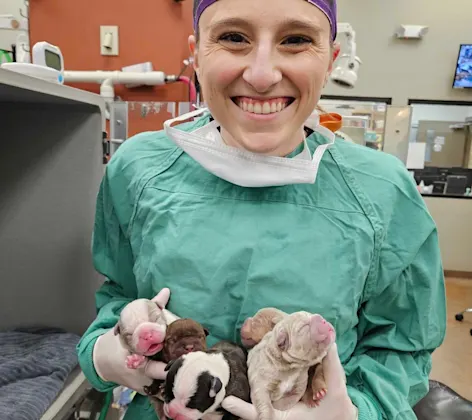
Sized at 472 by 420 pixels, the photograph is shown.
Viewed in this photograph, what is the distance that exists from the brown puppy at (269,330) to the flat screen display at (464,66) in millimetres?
5164

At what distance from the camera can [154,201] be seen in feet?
2.85

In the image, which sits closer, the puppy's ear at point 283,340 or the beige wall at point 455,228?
the puppy's ear at point 283,340

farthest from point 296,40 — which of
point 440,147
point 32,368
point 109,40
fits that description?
point 440,147

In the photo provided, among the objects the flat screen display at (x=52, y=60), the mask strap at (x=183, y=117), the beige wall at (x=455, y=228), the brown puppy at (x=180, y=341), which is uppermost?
the flat screen display at (x=52, y=60)

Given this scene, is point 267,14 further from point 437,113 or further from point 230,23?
point 437,113

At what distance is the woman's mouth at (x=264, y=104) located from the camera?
77 cm

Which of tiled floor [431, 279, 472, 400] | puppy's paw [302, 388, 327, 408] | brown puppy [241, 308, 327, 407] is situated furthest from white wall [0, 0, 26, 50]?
tiled floor [431, 279, 472, 400]

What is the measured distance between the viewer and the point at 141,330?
2.09 feet

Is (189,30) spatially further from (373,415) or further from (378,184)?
(373,415)

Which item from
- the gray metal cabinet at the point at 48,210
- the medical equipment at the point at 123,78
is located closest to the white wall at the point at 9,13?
the medical equipment at the point at 123,78

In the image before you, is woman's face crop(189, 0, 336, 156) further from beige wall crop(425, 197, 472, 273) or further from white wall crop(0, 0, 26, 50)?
beige wall crop(425, 197, 472, 273)

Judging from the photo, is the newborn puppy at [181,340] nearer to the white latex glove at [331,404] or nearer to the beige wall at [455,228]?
the white latex glove at [331,404]

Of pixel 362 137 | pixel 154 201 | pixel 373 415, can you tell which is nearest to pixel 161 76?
pixel 362 137

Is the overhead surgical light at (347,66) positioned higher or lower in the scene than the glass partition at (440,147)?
higher
